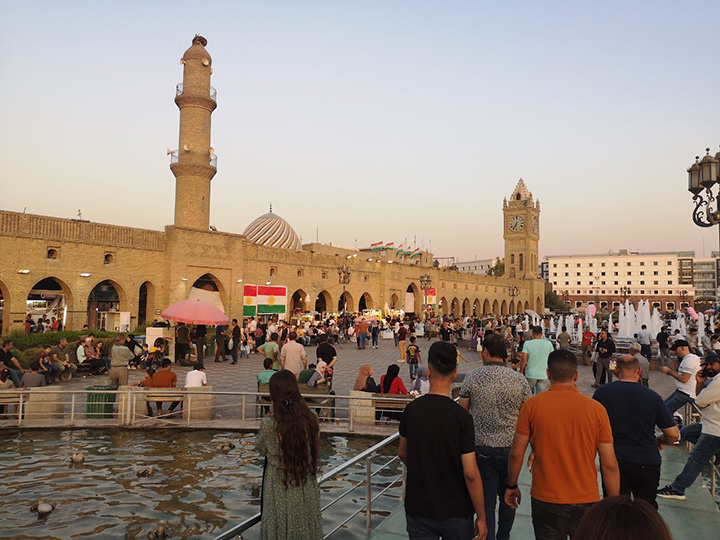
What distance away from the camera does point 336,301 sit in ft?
122

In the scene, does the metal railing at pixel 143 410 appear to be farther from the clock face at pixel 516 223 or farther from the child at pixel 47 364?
the clock face at pixel 516 223

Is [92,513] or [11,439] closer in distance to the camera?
[92,513]

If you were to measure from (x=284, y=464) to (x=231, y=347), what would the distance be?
55.0 feet

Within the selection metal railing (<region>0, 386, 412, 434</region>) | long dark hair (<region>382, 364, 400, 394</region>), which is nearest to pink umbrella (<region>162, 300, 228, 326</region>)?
metal railing (<region>0, 386, 412, 434</region>)

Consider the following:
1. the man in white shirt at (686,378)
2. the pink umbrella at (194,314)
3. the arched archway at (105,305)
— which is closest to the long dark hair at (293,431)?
the man in white shirt at (686,378)

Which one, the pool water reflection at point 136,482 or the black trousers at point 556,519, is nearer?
the black trousers at point 556,519

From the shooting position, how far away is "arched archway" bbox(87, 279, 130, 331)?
24.8 meters

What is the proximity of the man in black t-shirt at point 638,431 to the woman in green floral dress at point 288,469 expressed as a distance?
2.25 m

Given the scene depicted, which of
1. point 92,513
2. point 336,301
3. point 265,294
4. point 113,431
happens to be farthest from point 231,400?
point 336,301

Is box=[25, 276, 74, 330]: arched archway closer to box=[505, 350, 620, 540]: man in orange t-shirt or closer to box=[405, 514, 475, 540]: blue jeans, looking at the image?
box=[405, 514, 475, 540]: blue jeans

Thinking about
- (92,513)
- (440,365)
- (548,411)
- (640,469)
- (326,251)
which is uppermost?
(326,251)

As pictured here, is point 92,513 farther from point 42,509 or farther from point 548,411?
point 548,411

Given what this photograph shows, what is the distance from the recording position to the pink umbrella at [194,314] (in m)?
14.7

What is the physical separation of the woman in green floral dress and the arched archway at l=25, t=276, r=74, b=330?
76.0 feet
